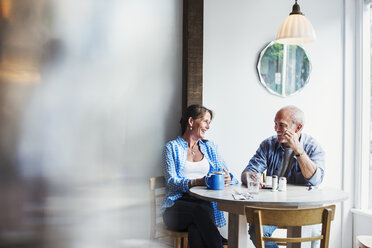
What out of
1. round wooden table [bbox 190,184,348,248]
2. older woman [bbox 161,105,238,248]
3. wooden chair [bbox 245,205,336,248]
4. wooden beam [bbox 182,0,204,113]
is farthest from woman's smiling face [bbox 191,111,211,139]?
wooden chair [bbox 245,205,336,248]

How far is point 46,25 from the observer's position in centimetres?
282

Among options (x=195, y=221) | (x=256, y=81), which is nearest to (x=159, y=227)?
(x=195, y=221)

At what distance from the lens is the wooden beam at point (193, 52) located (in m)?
2.98

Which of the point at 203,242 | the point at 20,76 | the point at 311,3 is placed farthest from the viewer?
the point at 311,3

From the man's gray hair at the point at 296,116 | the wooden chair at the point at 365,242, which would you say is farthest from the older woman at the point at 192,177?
the wooden chair at the point at 365,242

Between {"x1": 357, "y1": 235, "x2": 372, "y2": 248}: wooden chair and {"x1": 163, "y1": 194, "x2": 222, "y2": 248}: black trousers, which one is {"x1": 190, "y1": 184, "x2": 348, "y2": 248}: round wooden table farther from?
{"x1": 357, "y1": 235, "x2": 372, "y2": 248}: wooden chair

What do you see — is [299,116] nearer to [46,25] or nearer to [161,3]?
[161,3]

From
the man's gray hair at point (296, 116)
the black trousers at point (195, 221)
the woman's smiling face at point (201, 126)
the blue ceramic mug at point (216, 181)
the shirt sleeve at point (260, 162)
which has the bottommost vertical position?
the black trousers at point (195, 221)

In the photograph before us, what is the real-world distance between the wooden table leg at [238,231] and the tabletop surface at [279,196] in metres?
0.13

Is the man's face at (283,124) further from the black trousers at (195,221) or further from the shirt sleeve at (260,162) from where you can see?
the black trousers at (195,221)

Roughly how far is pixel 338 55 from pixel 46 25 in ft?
7.47

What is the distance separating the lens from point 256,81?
326 centimetres

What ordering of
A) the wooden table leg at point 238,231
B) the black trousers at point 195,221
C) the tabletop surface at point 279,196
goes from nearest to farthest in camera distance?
the tabletop surface at point 279,196
the wooden table leg at point 238,231
the black trousers at point 195,221

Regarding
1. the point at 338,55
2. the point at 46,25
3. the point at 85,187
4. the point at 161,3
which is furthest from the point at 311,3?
→ the point at 85,187
